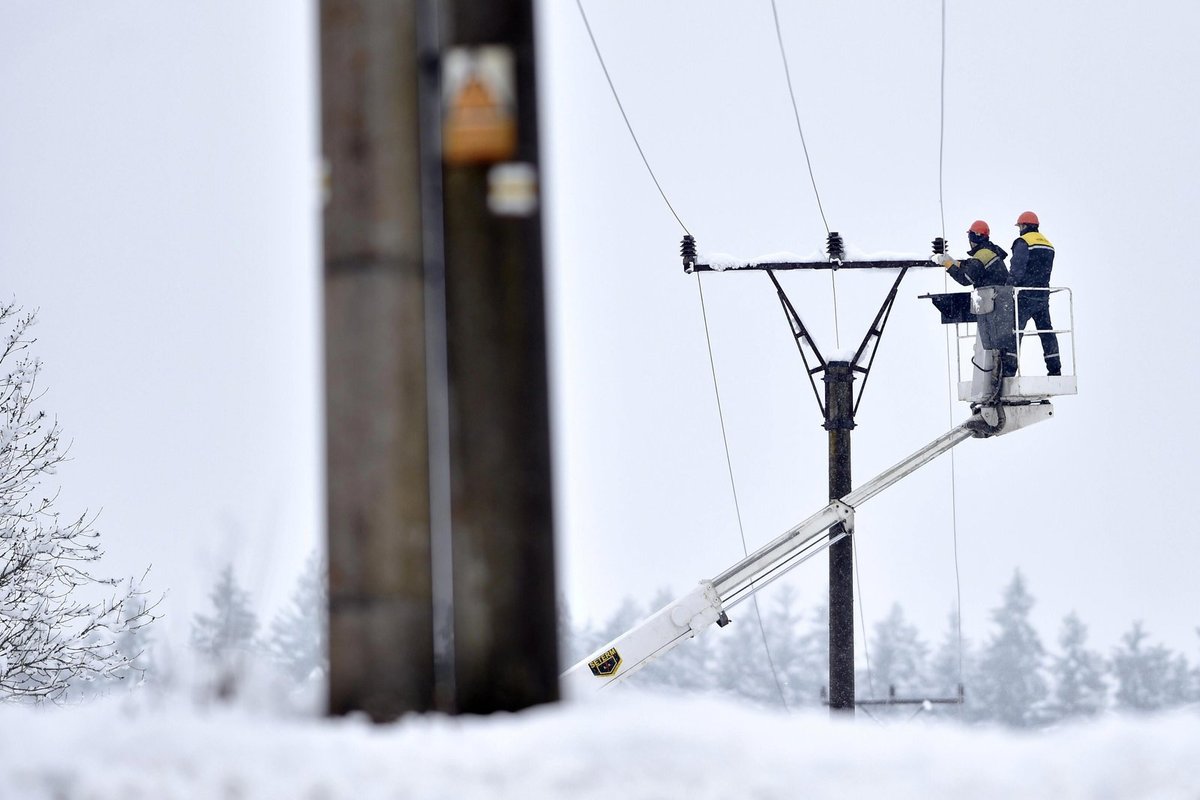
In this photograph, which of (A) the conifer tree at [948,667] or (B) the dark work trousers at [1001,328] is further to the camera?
(A) the conifer tree at [948,667]

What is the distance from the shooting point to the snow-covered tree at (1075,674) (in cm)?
8538

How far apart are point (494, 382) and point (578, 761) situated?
1.14 meters

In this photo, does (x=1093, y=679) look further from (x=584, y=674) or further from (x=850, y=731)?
(x=850, y=731)

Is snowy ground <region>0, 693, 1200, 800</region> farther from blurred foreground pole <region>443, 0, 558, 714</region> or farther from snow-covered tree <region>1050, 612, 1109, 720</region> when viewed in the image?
snow-covered tree <region>1050, 612, 1109, 720</region>

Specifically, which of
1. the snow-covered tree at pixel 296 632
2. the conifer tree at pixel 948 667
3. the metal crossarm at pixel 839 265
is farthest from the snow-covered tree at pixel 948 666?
the metal crossarm at pixel 839 265

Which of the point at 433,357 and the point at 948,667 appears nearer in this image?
the point at 433,357

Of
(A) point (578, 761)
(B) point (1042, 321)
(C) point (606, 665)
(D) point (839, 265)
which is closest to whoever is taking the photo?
A: (A) point (578, 761)

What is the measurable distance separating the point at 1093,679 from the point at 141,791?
9274 centimetres

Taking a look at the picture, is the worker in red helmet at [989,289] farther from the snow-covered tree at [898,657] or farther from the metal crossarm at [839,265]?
the snow-covered tree at [898,657]

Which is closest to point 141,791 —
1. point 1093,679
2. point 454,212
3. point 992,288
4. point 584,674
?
point 454,212

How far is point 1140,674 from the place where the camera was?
3401 inches

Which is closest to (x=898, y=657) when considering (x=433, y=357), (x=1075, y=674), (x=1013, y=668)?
(x=1013, y=668)

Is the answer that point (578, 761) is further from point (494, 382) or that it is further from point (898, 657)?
point (898, 657)

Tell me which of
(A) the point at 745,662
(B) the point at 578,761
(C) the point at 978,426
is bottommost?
(A) the point at 745,662
